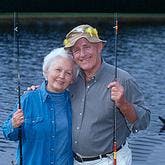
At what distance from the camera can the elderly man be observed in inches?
249

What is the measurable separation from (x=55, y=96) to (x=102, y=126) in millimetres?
628

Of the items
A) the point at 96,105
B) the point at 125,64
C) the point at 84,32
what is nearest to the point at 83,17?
the point at 125,64

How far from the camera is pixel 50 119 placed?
20.7 feet

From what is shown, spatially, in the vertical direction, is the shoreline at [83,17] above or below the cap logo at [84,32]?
below

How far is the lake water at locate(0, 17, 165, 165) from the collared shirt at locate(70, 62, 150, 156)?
1351 cm

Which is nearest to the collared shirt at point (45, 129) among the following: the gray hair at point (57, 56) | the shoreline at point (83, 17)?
the gray hair at point (57, 56)

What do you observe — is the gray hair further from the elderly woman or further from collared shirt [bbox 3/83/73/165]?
collared shirt [bbox 3/83/73/165]

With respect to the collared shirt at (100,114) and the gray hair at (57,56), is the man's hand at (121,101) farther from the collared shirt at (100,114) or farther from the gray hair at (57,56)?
the gray hair at (57,56)

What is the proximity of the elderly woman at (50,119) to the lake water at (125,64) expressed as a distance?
44.2ft

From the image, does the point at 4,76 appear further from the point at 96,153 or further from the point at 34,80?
the point at 96,153

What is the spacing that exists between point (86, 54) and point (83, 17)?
Result: 91.5 meters

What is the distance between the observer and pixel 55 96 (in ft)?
21.0

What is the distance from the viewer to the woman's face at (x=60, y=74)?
632 cm
